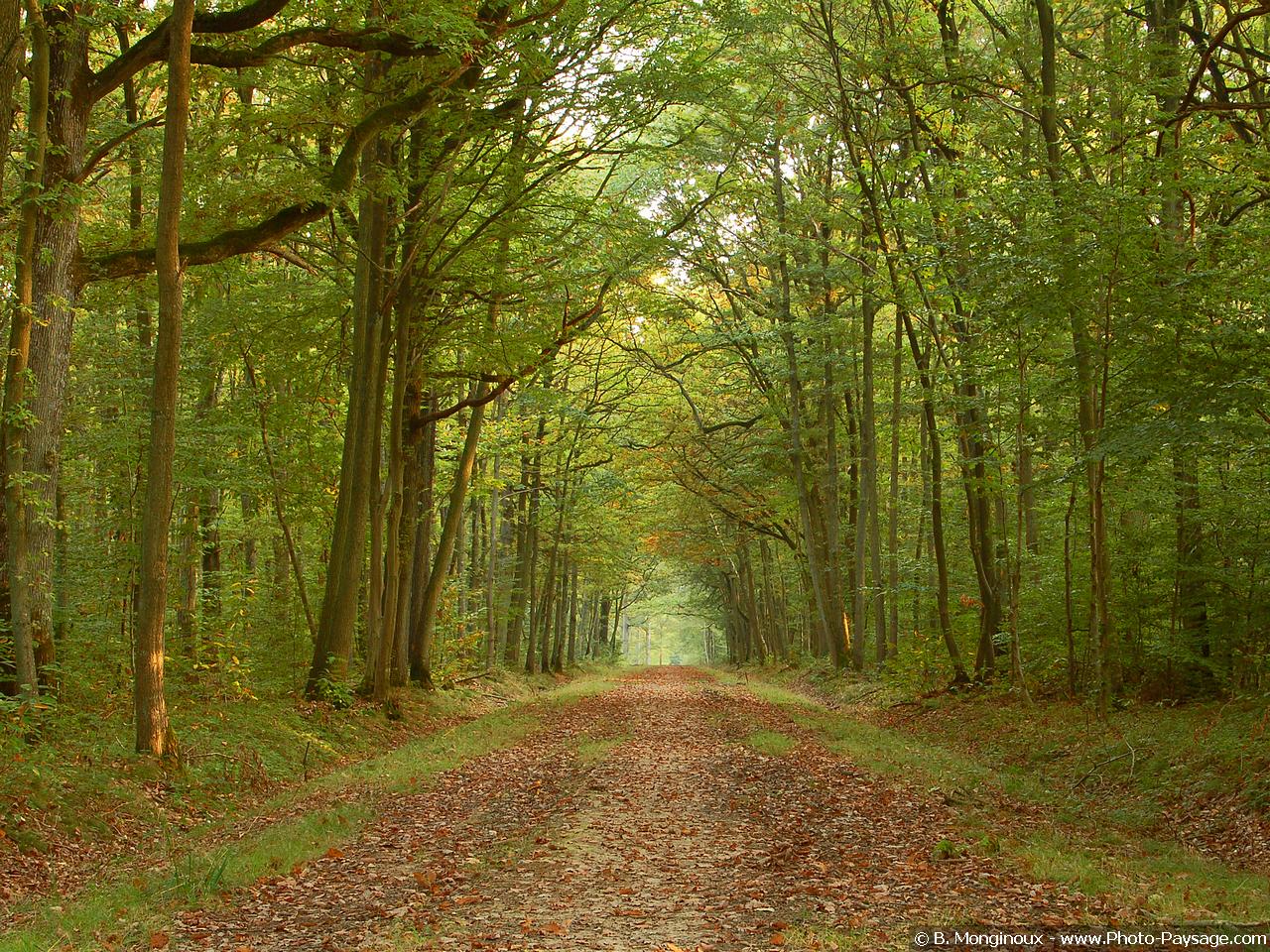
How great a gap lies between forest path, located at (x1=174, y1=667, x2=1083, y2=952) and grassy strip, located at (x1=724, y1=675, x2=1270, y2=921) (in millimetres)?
306

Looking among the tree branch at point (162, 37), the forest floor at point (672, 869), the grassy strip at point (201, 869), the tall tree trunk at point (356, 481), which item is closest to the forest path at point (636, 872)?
the forest floor at point (672, 869)

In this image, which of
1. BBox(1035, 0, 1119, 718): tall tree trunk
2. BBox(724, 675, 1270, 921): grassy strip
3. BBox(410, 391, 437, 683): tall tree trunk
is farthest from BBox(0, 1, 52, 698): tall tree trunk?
BBox(1035, 0, 1119, 718): tall tree trunk

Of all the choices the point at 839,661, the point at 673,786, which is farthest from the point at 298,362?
the point at 839,661

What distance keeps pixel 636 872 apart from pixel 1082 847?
11.3ft

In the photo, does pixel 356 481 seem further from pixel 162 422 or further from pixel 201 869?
pixel 201 869

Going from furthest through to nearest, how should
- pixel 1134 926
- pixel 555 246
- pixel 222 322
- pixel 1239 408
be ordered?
1. pixel 555 246
2. pixel 222 322
3. pixel 1239 408
4. pixel 1134 926

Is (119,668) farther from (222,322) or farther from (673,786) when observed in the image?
(673,786)

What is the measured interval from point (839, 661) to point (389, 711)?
14324mm

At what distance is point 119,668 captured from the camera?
1355 centimetres

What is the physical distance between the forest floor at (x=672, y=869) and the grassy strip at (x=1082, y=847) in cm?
3

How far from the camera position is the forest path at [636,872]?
17.1 feet

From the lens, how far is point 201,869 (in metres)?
6.61

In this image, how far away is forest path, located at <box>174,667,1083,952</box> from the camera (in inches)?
206

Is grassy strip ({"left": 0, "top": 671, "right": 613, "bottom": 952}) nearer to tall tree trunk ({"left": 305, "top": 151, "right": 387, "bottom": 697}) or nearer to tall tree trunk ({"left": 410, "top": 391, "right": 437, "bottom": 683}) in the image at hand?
tall tree trunk ({"left": 305, "top": 151, "right": 387, "bottom": 697})
